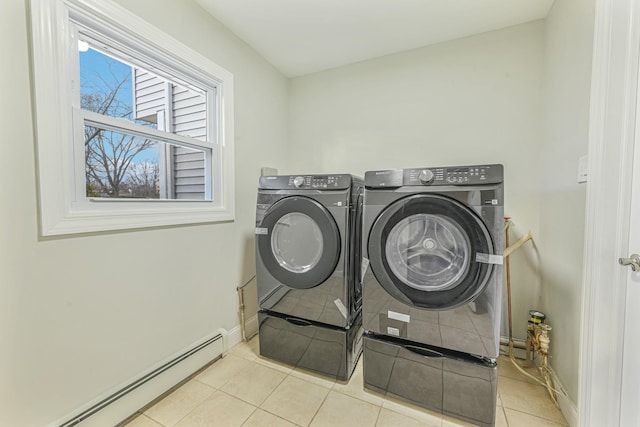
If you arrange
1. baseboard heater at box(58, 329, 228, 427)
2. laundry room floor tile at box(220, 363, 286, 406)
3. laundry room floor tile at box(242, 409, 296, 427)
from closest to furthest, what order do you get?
baseboard heater at box(58, 329, 228, 427)
laundry room floor tile at box(242, 409, 296, 427)
laundry room floor tile at box(220, 363, 286, 406)

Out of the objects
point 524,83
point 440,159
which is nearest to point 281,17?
point 440,159

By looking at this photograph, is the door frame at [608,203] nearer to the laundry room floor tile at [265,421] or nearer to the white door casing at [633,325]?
the white door casing at [633,325]

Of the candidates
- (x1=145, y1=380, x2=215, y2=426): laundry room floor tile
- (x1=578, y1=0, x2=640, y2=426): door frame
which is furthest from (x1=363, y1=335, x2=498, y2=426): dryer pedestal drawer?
(x1=145, y1=380, x2=215, y2=426): laundry room floor tile

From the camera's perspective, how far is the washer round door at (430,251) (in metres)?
1.17

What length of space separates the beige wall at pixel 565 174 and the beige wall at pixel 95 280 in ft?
6.62

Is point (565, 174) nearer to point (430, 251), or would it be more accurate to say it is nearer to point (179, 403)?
point (430, 251)

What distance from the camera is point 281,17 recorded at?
67.7 inches

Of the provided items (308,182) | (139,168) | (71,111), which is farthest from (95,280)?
(308,182)

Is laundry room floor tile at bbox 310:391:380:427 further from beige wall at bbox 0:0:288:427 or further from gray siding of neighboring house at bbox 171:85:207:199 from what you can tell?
gray siding of neighboring house at bbox 171:85:207:199

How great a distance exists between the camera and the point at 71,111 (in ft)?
3.56

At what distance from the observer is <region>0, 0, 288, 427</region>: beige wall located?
0.93 meters

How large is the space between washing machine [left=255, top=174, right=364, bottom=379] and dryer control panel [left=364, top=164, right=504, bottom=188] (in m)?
0.21

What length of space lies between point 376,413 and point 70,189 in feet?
5.91

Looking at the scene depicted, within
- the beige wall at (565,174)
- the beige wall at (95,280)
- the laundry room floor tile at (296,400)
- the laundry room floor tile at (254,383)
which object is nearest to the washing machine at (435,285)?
the laundry room floor tile at (296,400)
